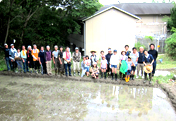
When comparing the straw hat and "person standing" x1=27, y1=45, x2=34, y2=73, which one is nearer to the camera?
the straw hat

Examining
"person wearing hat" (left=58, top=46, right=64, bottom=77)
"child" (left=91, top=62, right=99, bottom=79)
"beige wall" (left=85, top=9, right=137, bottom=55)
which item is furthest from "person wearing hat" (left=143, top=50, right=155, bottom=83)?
"beige wall" (left=85, top=9, right=137, bottom=55)

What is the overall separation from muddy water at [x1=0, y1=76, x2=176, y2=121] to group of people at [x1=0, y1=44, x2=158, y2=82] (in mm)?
1050

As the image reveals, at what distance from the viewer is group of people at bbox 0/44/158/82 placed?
9057mm

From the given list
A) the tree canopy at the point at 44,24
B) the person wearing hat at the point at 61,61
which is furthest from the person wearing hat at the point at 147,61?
the tree canopy at the point at 44,24

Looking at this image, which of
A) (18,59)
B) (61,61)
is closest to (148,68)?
(61,61)

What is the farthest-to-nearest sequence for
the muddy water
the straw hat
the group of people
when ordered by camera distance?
the group of people
the straw hat
the muddy water

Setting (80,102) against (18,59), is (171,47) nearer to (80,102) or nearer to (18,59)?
(80,102)

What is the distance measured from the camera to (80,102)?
671 centimetres

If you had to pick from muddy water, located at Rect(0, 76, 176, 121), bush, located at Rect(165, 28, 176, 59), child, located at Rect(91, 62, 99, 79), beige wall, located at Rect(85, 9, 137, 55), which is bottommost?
muddy water, located at Rect(0, 76, 176, 121)

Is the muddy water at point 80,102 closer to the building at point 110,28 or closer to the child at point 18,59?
the child at point 18,59

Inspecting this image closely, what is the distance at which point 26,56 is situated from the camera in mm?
10672

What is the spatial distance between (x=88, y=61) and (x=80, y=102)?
3.56m

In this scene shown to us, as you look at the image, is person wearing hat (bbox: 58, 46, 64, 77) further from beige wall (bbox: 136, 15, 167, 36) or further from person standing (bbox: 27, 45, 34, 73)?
beige wall (bbox: 136, 15, 167, 36)

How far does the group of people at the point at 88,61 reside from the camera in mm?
9057
